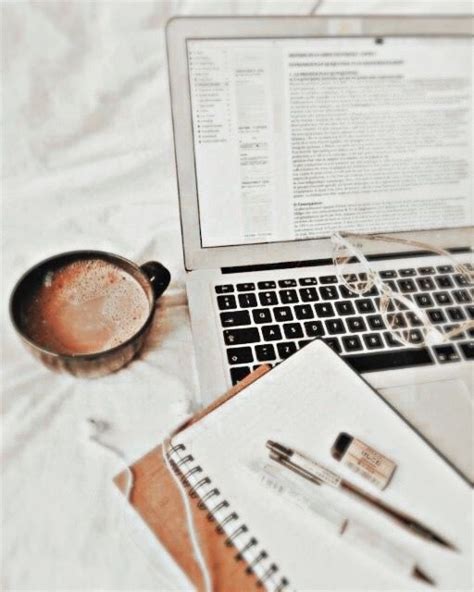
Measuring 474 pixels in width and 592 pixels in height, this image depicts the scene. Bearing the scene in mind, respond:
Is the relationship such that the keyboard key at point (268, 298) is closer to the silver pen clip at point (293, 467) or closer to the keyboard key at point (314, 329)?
the keyboard key at point (314, 329)

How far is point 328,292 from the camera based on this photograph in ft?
1.64

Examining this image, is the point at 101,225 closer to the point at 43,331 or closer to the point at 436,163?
the point at 43,331

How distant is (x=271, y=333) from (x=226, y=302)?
5 cm

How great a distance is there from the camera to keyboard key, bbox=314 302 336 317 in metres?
0.48

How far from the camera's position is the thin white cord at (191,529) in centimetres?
33

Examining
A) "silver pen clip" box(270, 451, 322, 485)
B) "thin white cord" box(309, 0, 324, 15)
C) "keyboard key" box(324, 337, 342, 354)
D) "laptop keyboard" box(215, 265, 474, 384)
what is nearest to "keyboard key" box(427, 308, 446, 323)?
"laptop keyboard" box(215, 265, 474, 384)

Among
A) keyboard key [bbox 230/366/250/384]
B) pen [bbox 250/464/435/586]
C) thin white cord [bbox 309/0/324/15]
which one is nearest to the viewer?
pen [bbox 250/464/435/586]

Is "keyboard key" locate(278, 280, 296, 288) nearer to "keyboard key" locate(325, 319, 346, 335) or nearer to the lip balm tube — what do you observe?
"keyboard key" locate(325, 319, 346, 335)

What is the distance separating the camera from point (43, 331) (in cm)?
42

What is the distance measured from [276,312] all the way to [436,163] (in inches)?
8.3

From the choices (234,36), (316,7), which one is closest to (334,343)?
(234,36)

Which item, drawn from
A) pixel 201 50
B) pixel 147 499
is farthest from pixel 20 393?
pixel 201 50

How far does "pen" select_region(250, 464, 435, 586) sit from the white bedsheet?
0.31 feet

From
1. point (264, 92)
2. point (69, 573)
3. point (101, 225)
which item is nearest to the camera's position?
point (69, 573)
